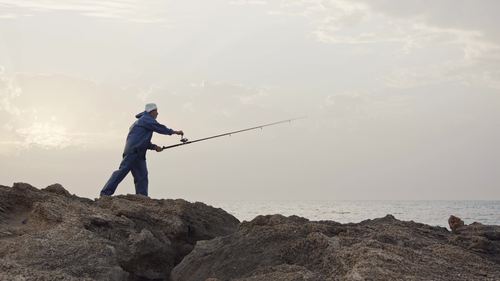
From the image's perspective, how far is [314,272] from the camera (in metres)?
4.27

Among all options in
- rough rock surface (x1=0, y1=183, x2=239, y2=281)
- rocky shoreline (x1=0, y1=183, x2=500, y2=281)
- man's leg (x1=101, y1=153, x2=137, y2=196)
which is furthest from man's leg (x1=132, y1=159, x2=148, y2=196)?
rocky shoreline (x1=0, y1=183, x2=500, y2=281)

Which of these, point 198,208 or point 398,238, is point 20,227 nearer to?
point 198,208

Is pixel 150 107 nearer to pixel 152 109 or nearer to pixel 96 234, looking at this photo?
pixel 152 109

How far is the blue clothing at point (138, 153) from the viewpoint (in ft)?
32.6

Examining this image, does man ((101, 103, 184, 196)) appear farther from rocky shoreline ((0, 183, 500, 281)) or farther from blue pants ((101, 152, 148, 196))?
rocky shoreline ((0, 183, 500, 281))

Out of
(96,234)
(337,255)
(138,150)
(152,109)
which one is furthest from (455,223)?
(152,109)

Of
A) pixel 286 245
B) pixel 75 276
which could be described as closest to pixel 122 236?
pixel 75 276

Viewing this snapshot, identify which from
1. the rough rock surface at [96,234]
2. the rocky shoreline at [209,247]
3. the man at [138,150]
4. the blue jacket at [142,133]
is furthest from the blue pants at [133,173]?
the rocky shoreline at [209,247]

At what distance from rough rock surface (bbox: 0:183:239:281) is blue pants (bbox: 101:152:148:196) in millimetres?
1898

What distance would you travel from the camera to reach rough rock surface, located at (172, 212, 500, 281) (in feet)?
13.5

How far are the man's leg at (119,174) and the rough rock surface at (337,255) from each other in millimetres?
4695

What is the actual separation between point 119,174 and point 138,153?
19.2 inches

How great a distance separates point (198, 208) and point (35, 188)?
212 centimetres

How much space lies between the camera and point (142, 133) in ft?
32.9
